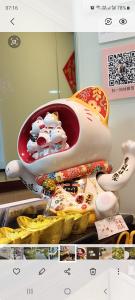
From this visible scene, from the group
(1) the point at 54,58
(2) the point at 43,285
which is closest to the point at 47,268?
(2) the point at 43,285

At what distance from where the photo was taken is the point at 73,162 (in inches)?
27.2

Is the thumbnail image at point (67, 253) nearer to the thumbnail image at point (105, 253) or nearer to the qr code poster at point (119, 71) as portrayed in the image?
the thumbnail image at point (105, 253)

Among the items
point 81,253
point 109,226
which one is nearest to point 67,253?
point 81,253

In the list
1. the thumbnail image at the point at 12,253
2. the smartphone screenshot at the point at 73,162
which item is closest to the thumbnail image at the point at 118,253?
the smartphone screenshot at the point at 73,162

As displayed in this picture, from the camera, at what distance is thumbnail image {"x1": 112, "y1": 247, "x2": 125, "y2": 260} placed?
0.38 metres

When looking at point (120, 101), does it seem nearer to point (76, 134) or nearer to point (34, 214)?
point (76, 134)

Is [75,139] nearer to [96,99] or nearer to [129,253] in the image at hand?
[96,99]

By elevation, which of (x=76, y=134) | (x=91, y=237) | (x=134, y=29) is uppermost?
(x=134, y=29)

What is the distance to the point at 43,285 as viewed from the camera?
0.37m

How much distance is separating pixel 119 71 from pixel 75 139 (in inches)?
8.6

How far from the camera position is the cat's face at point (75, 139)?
678 millimetres

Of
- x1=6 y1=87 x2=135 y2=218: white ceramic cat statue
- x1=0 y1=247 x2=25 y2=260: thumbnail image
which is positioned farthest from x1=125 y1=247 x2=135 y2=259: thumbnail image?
x1=6 y1=87 x2=135 y2=218: white ceramic cat statue

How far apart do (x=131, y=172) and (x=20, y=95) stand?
2.20ft

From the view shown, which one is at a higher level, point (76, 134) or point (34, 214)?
point (76, 134)
